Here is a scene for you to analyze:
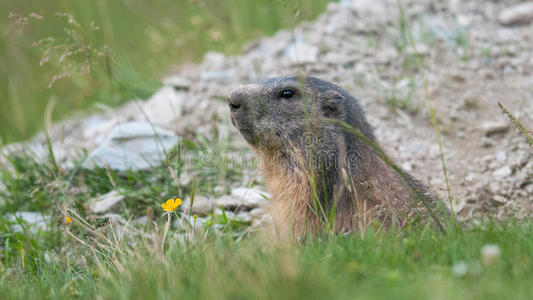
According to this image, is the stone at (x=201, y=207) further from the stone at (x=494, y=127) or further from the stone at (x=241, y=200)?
the stone at (x=494, y=127)

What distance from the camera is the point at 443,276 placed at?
2.27 meters

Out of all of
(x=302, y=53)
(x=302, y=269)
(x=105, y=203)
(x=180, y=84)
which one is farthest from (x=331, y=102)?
(x=180, y=84)

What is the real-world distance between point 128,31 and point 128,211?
337 inches

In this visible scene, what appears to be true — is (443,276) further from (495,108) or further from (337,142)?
(495,108)

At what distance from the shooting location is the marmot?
3676 millimetres

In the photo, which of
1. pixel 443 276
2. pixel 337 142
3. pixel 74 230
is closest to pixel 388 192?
pixel 337 142

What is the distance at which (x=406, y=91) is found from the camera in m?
6.09

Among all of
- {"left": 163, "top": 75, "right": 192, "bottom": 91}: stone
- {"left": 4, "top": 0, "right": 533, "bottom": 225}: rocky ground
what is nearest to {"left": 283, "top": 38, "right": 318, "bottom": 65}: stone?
{"left": 4, "top": 0, "right": 533, "bottom": 225}: rocky ground

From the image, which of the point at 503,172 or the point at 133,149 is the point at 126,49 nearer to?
the point at 133,149

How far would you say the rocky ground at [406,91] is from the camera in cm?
509

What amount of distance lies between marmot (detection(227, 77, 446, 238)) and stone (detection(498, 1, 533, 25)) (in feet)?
13.0

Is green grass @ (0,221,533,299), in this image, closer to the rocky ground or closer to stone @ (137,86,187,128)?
→ the rocky ground

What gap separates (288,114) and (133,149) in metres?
1.95

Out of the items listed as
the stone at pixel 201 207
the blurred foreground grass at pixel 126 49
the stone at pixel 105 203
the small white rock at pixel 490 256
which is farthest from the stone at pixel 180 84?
the small white rock at pixel 490 256
